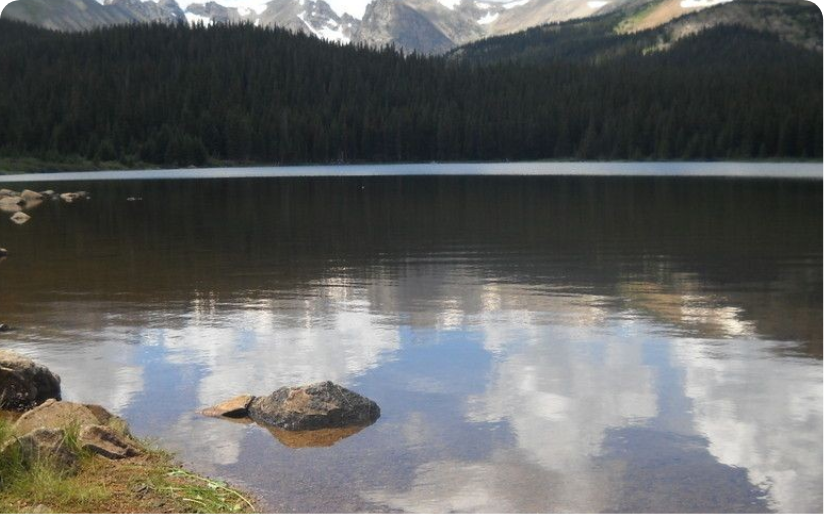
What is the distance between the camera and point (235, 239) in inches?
1779

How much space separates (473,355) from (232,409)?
595 cm

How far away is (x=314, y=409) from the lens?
1482 cm

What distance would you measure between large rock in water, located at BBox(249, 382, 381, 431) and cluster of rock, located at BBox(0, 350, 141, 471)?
2.21m

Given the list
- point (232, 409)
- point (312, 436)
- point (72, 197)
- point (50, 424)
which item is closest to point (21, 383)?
point (50, 424)

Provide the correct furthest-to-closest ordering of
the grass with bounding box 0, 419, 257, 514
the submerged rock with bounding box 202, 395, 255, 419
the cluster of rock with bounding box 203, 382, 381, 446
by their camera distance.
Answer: the submerged rock with bounding box 202, 395, 255, 419 < the cluster of rock with bounding box 203, 382, 381, 446 < the grass with bounding box 0, 419, 257, 514

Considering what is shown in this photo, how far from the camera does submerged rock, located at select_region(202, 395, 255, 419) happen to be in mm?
15414

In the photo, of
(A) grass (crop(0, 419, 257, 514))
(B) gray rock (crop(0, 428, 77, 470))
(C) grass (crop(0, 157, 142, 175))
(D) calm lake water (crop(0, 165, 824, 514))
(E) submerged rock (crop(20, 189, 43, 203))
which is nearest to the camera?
(A) grass (crop(0, 419, 257, 514))

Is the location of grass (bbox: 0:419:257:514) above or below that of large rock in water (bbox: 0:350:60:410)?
below

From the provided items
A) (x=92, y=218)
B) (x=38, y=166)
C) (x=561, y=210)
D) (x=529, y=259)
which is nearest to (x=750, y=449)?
(x=529, y=259)

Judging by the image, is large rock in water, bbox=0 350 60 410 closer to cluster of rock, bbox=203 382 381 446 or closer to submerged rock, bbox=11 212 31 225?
cluster of rock, bbox=203 382 381 446

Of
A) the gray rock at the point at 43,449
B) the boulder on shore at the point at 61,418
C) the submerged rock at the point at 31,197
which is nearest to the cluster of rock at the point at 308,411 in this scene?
the boulder on shore at the point at 61,418

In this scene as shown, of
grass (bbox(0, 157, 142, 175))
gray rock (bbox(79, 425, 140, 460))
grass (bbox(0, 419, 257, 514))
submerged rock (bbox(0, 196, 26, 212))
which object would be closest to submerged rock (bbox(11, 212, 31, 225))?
submerged rock (bbox(0, 196, 26, 212))

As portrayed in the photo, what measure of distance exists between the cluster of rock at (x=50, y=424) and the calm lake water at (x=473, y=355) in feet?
2.63

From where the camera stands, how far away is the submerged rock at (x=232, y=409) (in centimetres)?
1541
